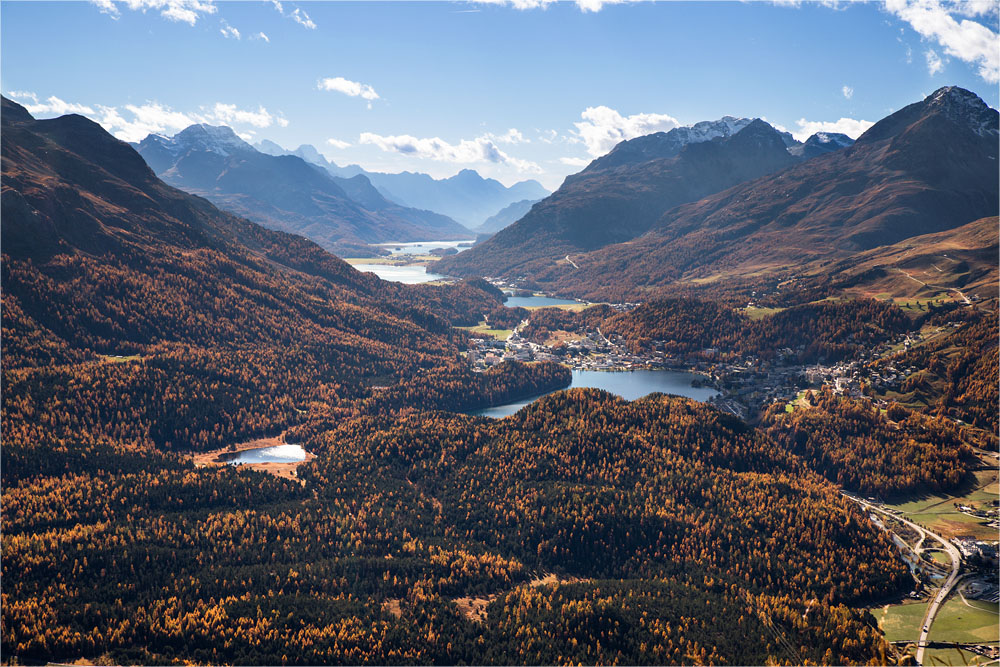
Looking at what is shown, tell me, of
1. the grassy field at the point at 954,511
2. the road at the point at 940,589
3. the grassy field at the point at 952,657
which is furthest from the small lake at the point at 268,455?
the grassy field at the point at 954,511

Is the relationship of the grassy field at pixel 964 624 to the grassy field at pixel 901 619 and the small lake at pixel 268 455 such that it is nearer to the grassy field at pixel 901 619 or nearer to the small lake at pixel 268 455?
the grassy field at pixel 901 619

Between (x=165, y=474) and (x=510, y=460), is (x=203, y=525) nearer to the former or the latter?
(x=165, y=474)

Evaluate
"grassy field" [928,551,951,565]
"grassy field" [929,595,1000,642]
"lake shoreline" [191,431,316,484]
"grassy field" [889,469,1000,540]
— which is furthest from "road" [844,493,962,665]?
"lake shoreline" [191,431,316,484]

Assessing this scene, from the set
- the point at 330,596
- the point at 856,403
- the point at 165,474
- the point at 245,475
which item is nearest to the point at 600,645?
the point at 330,596

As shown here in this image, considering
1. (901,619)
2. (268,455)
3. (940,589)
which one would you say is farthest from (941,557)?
(268,455)

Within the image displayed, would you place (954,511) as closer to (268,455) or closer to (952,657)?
(952,657)
